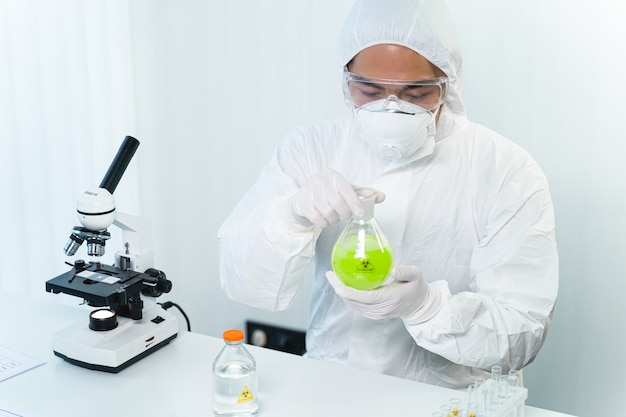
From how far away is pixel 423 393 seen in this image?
1.50 m

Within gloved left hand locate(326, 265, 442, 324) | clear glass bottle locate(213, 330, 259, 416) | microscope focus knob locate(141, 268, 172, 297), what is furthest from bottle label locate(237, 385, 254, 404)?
microscope focus knob locate(141, 268, 172, 297)

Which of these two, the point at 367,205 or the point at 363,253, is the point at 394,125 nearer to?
the point at 367,205

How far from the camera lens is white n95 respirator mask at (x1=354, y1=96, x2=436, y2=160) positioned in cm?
173

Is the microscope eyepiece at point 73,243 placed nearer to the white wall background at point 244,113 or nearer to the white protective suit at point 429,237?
the white protective suit at point 429,237

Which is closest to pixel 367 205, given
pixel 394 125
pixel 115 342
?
pixel 394 125

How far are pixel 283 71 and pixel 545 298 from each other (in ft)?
5.02

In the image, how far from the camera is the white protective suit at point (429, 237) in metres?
1.69

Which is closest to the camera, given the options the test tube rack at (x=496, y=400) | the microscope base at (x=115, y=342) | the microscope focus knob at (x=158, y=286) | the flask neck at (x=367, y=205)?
the test tube rack at (x=496, y=400)

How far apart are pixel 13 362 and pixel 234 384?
629mm

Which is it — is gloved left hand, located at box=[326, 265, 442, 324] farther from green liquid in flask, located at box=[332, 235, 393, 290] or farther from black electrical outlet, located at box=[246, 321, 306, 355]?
black electrical outlet, located at box=[246, 321, 306, 355]

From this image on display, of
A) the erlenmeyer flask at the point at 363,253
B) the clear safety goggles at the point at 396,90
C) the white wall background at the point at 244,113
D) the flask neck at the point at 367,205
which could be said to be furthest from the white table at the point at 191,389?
the white wall background at the point at 244,113

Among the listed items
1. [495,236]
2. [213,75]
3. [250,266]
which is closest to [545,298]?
[495,236]

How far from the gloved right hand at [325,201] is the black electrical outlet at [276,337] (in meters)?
1.47

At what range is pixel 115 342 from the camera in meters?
1.62
